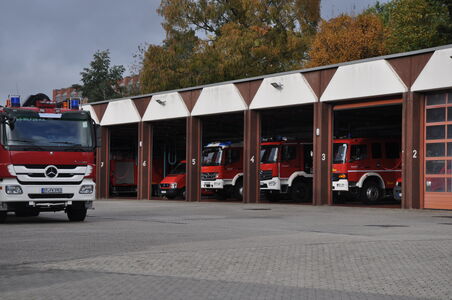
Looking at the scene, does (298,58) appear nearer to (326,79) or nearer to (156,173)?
(156,173)

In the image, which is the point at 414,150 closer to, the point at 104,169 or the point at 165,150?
the point at 104,169

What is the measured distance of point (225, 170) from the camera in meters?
34.5

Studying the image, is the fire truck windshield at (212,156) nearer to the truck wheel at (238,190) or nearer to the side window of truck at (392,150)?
the truck wheel at (238,190)

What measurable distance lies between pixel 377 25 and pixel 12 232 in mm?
45326

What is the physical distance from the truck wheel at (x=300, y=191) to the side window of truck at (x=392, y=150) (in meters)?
3.94

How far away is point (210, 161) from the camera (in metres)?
35.1

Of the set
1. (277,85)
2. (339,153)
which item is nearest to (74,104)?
(277,85)

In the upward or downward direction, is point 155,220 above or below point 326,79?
below

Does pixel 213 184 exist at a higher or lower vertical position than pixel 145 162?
lower

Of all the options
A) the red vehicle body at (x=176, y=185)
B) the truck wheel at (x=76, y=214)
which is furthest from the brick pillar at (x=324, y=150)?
the truck wheel at (x=76, y=214)

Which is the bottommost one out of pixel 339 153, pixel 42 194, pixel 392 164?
pixel 42 194

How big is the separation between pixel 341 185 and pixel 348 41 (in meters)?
28.0

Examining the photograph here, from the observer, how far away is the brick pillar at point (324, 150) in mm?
27469

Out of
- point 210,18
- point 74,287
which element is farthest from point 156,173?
point 74,287
